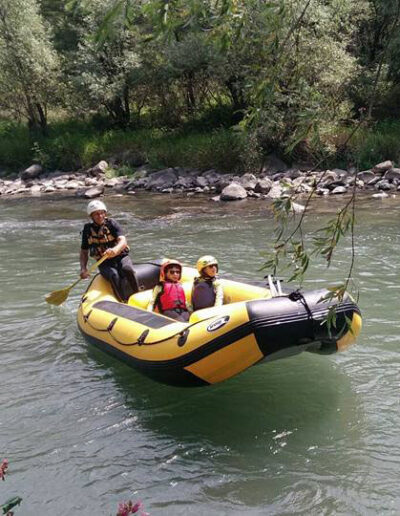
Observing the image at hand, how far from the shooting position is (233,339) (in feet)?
12.0

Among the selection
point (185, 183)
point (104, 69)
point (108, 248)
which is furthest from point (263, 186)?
point (108, 248)

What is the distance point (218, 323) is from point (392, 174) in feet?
36.3

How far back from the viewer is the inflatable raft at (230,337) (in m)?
3.62

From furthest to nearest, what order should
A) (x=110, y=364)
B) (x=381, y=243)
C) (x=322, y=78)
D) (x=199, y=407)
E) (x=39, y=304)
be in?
(x=322, y=78)
(x=381, y=243)
(x=39, y=304)
(x=110, y=364)
(x=199, y=407)

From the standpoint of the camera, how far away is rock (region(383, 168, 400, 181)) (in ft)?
44.2

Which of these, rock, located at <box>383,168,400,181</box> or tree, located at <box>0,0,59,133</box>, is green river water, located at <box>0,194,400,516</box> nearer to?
→ rock, located at <box>383,168,400,181</box>

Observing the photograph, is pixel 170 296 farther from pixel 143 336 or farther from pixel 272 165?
pixel 272 165

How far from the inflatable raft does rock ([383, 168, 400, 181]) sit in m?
10.4

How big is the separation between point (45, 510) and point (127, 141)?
16.8 m

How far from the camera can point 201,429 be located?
381cm

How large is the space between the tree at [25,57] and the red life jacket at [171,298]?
16.0 metres

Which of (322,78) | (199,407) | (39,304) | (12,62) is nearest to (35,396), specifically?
(199,407)

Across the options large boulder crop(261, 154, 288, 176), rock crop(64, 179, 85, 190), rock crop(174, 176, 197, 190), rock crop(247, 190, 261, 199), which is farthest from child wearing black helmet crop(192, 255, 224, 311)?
rock crop(64, 179, 85, 190)

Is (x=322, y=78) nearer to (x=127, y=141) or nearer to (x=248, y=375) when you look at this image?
(x=127, y=141)
